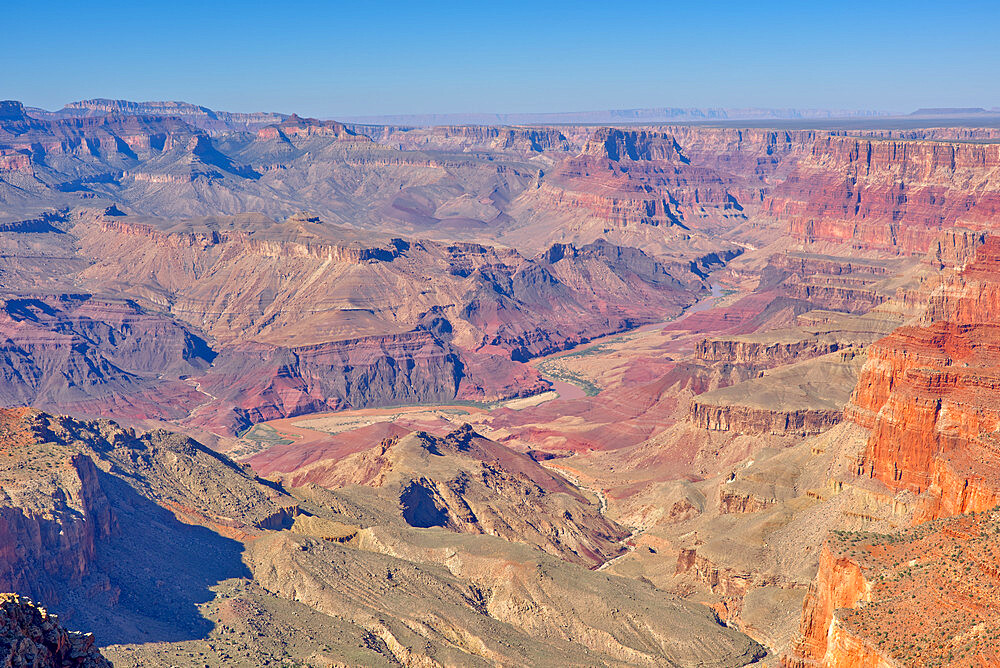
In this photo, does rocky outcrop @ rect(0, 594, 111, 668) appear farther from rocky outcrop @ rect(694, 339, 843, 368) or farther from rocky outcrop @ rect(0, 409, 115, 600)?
rocky outcrop @ rect(694, 339, 843, 368)

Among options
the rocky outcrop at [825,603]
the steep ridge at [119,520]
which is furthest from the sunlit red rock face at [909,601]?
the steep ridge at [119,520]

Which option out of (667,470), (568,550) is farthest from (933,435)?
(667,470)

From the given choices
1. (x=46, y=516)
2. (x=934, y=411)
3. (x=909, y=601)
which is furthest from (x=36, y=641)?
(x=934, y=411)

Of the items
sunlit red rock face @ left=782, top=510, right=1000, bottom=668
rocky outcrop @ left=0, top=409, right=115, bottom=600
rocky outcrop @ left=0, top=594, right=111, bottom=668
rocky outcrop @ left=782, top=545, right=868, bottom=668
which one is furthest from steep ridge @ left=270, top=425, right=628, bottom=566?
rocky outcrop @ left=0, top=594, right=111, bottom=668

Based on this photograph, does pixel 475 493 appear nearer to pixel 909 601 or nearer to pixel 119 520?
pixel 119 520

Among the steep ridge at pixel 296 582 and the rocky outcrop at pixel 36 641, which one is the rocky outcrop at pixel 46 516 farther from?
the rocky outcrop at pixel 36 641

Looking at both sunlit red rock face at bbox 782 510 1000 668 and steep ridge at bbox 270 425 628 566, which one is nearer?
sunlit red rock face at bbox 782 510 1000 668
